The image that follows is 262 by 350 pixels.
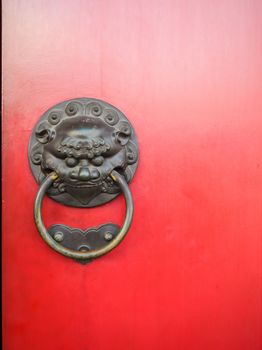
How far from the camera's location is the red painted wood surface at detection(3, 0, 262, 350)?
1.67 feet

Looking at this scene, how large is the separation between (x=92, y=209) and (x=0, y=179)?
0.15 meters

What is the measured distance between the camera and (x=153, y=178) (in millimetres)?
542

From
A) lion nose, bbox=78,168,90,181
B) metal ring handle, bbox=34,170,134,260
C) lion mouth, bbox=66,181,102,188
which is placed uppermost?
lion nose, bbox=78,168,90,181

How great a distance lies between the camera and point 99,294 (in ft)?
1.77

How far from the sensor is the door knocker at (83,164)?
47 centimetres

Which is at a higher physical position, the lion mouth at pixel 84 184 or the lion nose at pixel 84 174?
the lion nose at pixel 84 174

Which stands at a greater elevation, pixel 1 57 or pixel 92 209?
pixel 1 57

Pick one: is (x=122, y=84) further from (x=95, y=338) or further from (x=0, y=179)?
(x=95, y=338)

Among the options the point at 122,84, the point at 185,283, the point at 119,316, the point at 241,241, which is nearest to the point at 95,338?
the point at 119,316

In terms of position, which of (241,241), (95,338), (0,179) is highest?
(0,179)

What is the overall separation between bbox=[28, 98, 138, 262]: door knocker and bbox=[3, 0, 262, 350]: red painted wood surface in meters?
0.02

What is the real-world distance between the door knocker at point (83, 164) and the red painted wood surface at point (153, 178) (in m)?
0.02

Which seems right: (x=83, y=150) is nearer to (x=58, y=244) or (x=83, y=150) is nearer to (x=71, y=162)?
(x=71, y=162)

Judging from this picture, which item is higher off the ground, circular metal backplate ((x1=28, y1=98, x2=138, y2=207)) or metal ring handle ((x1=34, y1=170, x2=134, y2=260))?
circular metal backplate ((x1=28, y1=98, x2=138, y2=207))
